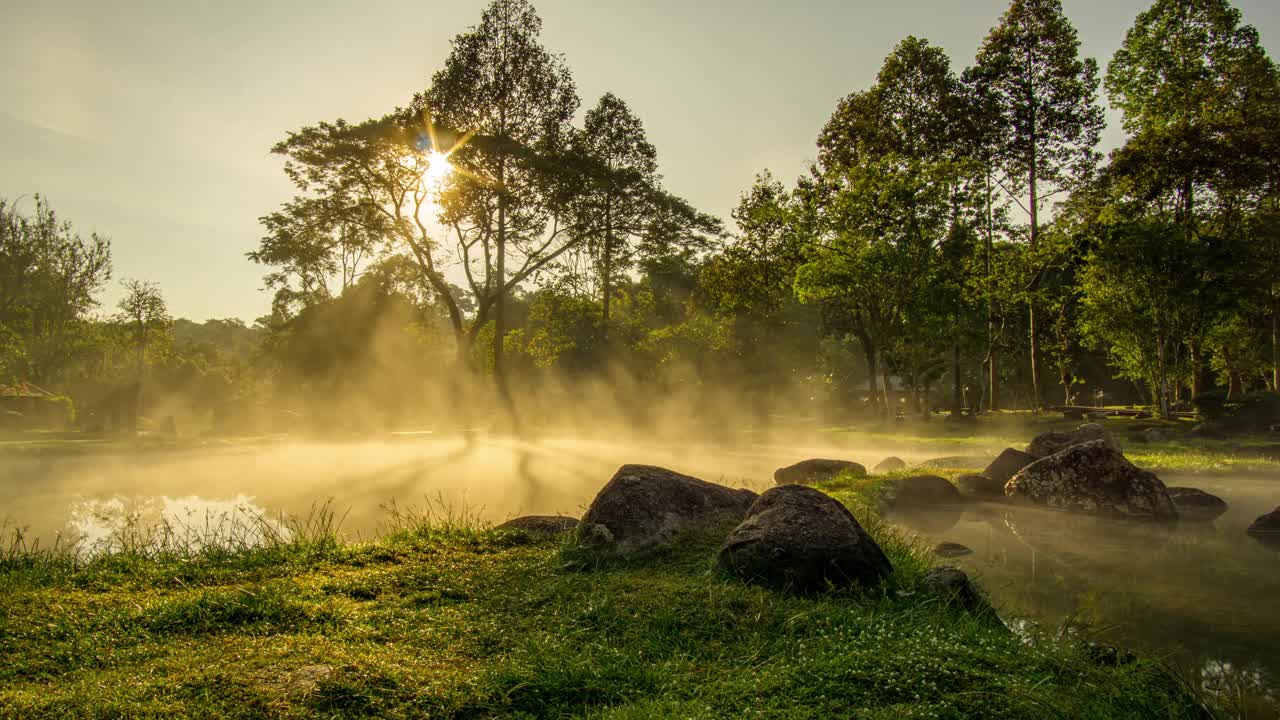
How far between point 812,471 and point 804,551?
10.4 metres

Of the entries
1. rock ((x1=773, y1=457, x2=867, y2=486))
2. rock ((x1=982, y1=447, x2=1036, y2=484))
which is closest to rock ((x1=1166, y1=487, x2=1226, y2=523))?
rock ((x1=982, y1=447, x2=1036, y2=484))

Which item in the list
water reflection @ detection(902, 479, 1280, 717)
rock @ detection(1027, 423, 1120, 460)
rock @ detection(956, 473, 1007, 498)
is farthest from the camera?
rock @ detection(1027, 423, 1120, 460)

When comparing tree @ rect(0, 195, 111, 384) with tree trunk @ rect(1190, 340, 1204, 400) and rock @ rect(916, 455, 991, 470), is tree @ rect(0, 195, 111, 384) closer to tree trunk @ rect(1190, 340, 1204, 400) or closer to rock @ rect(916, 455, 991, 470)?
rock @ rect(916, 455, 991, 470)

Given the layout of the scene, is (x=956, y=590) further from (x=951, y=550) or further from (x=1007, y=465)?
(x=1007, y=465)

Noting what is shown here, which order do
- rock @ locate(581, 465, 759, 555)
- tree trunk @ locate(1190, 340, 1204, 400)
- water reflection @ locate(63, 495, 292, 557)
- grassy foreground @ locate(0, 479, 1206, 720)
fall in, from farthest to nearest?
Answer: tree trunk @ locate(1190, 340, 1204, 400) < water reflection @ locate(63, 495, 292, 557) < rock @ locate(581, 465, 759, 555) < grassy foreground @ locate(0, 479, 1206, 720)

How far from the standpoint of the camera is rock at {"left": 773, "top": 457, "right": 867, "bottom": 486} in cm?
1622

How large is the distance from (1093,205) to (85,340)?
55404 mm

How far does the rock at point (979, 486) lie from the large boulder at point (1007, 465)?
13 cm

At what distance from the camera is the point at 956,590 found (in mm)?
6230

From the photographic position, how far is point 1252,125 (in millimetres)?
27047

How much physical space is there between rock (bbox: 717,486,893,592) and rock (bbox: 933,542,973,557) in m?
3.39

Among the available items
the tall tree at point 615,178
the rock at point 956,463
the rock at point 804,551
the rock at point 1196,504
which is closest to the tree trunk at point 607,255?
the tall tree at point 615,178

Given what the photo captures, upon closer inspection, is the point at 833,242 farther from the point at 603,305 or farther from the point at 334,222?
the point at 334,222

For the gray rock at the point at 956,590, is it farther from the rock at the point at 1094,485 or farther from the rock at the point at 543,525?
the rock at the point at 1094,485
